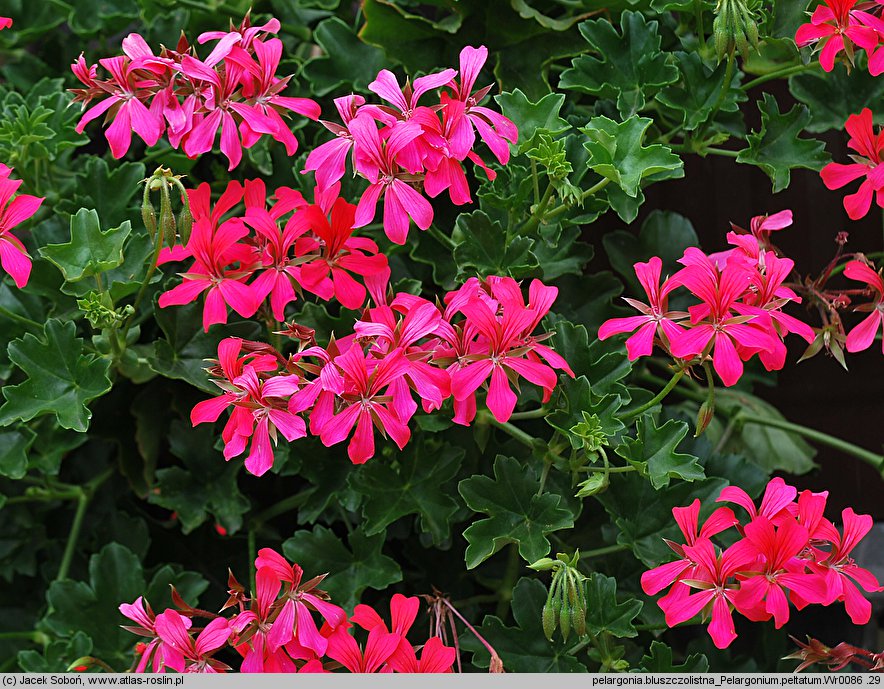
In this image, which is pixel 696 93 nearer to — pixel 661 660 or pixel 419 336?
pixel 419 336

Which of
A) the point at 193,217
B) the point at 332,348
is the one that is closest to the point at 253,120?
the point at 193,217

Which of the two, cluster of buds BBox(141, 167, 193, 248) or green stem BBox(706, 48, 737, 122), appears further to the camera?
green stem BBox(706, 48, 737, 122)

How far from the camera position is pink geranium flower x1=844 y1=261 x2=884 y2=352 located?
1019mm

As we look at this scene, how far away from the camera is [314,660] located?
2.99 ft

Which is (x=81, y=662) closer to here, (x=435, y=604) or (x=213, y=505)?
(x=213, y=505)

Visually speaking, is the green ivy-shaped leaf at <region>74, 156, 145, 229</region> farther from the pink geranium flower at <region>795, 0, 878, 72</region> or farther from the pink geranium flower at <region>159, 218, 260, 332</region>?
the pink geranium flower at <region>795, 0, 878, 72</region>

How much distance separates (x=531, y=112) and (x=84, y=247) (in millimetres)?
512

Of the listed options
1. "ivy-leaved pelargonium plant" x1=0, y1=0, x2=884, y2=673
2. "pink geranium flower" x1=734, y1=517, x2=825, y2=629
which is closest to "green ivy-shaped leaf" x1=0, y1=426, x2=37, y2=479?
"ivy-leaved pelargonium plant" x1=0, y1=0, x2=884, y2=673

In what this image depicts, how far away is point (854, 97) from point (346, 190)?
2.10ft

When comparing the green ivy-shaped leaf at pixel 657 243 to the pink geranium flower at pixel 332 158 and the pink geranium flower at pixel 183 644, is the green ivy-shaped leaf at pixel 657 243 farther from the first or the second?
Answer: the pink geranium flower at pixel 183 644

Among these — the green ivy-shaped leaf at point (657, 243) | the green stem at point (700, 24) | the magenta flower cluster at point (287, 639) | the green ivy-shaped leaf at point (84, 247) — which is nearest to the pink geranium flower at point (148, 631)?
the magenta flower cluster at point (287, 639)

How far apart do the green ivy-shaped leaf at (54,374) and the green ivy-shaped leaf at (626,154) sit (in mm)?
582

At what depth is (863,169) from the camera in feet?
3.49

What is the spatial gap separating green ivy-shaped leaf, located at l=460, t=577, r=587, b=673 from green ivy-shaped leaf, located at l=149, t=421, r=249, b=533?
1.15ft
